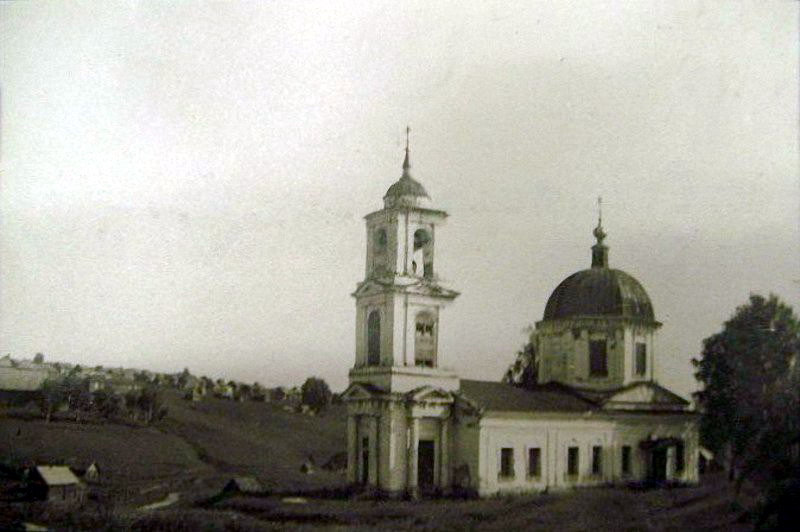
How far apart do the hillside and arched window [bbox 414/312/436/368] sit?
180 inches

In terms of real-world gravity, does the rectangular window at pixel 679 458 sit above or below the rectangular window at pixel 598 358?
below

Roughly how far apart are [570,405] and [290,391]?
374 inches

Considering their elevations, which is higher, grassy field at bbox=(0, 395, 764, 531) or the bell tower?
the bell tower

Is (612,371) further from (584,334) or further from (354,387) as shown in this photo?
(354,387)

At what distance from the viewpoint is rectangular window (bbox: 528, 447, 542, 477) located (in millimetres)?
26125

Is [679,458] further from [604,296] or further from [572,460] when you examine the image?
[604,296]

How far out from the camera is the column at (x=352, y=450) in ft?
86.2

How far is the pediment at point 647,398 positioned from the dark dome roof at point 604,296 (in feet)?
6.97

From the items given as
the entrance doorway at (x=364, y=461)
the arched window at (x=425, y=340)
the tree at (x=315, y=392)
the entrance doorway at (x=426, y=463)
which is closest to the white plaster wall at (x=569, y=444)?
the entrance doorway at (x=426, y=463)

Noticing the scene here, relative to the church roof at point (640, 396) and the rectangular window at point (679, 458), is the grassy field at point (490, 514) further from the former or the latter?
the rectangular window at point (679, 458)

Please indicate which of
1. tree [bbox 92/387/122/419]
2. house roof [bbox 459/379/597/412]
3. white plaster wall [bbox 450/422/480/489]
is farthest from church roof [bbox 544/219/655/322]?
tree [bbox 92/387/122/419]

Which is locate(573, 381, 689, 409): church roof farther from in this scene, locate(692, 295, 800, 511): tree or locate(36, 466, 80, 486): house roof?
locate(36, 466, 80, 486): house roof

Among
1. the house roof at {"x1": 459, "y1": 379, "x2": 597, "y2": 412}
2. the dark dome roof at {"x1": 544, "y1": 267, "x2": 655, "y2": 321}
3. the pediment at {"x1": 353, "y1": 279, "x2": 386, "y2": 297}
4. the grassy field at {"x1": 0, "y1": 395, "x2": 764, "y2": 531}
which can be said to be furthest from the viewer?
the dark dome roof at {"x1": 544, "y1": 267, "x2": 655, "y2": 321}

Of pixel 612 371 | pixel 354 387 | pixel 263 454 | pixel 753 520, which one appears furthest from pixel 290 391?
pixel 753 520
